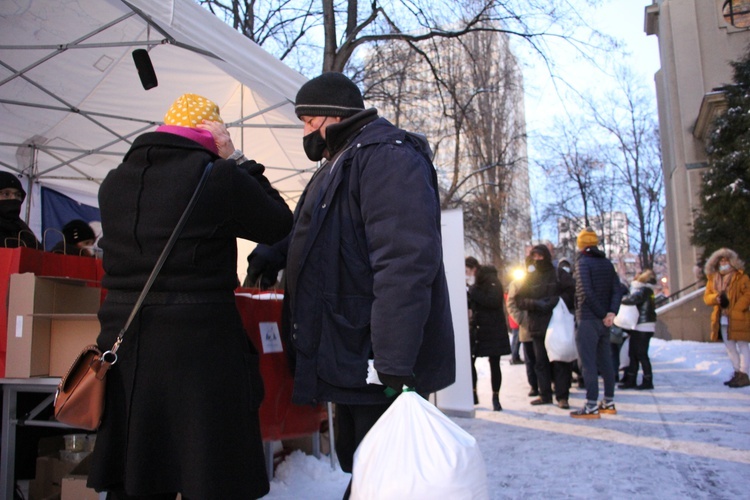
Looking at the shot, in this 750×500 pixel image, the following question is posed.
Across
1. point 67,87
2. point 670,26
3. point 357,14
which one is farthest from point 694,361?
point 670,26

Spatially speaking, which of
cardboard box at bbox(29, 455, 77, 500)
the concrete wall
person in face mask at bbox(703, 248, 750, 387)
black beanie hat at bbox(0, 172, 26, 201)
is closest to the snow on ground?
person in face mask at bbox(703, 248, 750, 387)

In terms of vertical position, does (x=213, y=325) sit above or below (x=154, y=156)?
below

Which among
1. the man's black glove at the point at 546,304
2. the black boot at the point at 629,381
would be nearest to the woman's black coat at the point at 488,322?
the man's black glove at the point at 546,304

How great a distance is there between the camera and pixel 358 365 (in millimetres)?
2182

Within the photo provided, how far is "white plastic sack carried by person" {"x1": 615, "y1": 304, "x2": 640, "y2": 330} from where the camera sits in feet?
29.8

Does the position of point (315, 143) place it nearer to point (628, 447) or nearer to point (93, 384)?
point (93, 384)

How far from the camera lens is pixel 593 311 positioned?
6.47 meters

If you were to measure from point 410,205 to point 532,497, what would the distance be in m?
2.76

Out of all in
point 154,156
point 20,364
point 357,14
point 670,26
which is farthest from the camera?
point 670,26

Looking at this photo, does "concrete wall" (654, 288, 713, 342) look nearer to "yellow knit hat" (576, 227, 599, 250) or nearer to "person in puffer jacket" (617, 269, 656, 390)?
"person in puffer jacket" (617, 269, 656, 390)

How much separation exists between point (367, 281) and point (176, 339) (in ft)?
2.29

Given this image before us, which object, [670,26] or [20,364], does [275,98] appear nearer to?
[20,364]

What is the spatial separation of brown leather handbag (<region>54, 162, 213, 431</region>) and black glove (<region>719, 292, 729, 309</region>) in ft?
29.3

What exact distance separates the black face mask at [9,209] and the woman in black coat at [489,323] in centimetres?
519
